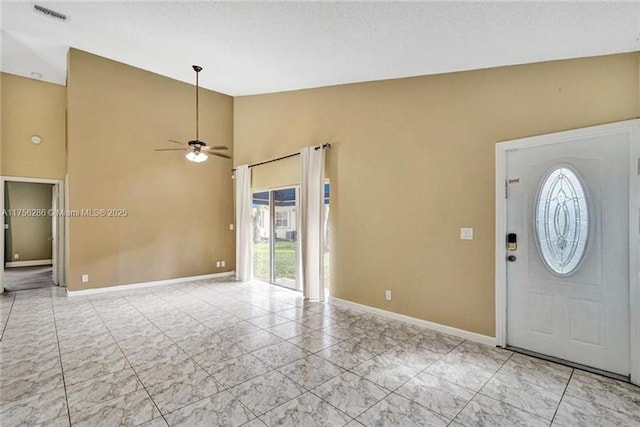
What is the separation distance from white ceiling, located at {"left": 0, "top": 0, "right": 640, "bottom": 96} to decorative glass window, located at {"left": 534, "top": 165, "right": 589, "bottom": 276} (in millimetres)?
1188

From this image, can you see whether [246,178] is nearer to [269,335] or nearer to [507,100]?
[269,335]

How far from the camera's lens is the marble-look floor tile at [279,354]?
9.85ft

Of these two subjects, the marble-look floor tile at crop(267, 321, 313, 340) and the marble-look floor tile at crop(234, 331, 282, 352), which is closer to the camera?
the marble-look floor tile at crop(234, 331, 282, 352)

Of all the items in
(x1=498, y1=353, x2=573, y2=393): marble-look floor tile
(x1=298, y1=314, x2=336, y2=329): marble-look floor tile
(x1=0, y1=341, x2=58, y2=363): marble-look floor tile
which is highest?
(x1=498, y1=353, x2=573, y2=393): marble-look floor tile

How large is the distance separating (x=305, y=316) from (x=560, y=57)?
4.21 meters

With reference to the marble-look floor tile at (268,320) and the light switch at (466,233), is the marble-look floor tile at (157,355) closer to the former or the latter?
the marble-look floor tile at (268,320)

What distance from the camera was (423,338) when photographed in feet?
11.7

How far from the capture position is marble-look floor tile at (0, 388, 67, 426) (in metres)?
2.13

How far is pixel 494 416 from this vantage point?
219cm

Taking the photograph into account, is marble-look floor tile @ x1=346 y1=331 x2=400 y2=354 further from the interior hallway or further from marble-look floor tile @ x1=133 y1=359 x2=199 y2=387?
the interior hallway

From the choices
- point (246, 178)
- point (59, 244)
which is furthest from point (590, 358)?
point (59, 244)

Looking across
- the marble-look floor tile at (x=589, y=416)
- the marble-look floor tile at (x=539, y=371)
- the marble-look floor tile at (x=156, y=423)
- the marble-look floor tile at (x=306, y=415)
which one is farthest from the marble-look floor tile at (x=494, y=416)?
the marble-look floor tile at (x=156, y=423)

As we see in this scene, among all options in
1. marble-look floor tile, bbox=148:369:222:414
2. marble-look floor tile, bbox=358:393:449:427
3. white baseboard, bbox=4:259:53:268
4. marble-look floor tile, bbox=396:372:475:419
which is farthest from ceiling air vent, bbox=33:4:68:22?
white baseboard, bbox=4:259:53:268

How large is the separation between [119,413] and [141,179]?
16.3 feet
